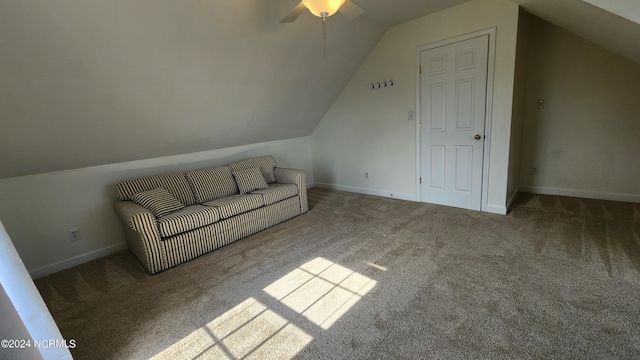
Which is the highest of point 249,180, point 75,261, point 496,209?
point 249,180

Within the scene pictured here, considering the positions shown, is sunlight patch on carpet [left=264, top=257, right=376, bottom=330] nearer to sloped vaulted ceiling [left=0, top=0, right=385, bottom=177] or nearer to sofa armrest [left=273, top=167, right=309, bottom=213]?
sofa armrest [left=273, top=167, right=309, bottom=213]

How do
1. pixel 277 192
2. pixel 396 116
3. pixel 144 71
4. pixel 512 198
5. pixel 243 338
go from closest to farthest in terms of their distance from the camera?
1. pixel 243 338
2. pixel 144 71
3. pixel 277 192
4. pixel 512 198
5. pixel 396 116

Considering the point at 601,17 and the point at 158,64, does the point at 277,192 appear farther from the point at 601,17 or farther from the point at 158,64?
the point at 601,17

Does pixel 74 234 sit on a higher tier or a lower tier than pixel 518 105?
lower

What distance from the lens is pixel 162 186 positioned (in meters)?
3.11

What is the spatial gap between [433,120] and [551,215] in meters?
1.75

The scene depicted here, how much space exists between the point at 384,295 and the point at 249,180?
2.28 meters

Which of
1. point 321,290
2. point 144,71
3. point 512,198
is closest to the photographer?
point 321,290

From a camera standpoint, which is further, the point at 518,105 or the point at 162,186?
the point at 518,105

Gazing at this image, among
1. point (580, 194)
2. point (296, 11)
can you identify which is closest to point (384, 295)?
point (296, 11)

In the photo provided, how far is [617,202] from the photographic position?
11.4ft

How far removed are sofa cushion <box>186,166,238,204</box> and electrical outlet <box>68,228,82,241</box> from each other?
1.17 metres

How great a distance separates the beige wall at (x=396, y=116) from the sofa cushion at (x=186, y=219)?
2.58 m

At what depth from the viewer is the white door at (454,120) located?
10.6 feet
